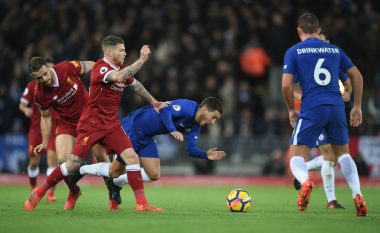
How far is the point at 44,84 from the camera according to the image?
11.0 meters

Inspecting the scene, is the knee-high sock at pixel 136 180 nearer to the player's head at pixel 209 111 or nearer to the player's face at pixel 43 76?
the player's head at pixel 209 111

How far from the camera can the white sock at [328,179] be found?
37.1ft

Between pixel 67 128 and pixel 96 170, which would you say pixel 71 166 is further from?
pixel 67 128

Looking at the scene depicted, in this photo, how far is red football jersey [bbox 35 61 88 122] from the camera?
36.3ft

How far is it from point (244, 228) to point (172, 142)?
12.2m

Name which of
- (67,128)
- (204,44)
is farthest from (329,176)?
(204,44)

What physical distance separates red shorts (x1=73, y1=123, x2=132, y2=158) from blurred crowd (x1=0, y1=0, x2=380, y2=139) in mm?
9743

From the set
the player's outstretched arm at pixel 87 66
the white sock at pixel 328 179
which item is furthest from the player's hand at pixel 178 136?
the white sock at pixel 328 179

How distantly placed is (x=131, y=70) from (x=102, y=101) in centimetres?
82

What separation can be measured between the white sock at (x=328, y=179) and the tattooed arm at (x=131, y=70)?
3579 mm

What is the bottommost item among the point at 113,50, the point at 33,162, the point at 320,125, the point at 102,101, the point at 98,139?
the point at 33,162

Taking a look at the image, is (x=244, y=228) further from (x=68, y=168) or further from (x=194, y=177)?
(x=194, y=177)

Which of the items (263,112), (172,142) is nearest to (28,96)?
(172,142)

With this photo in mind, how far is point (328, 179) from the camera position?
11391 mm
